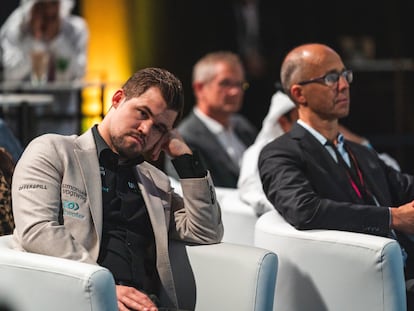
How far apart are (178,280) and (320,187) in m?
0.72

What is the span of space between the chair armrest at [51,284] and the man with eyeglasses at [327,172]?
3.29ft

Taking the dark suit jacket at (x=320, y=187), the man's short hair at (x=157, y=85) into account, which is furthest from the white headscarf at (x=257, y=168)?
the man's short hair at (x=157, y=85)

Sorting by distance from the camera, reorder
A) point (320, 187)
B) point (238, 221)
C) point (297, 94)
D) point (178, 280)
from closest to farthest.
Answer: point (178, 280), point (320, 187), point (297, 94), point (238, 221)

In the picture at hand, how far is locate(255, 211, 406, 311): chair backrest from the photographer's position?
3266 millimetres

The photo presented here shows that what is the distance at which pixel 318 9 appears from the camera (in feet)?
33.5

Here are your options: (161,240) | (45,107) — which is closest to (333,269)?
(161,240)

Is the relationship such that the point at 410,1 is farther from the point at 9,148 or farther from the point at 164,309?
the point at 164,309

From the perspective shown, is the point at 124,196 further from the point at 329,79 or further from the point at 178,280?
the point at 329,79

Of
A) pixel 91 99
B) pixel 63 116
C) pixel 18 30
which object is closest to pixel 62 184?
pixel 63 116

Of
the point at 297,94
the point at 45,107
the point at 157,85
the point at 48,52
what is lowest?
the point at 45,107

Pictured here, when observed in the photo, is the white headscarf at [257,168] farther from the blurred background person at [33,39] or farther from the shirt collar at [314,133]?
the blurred background person at [33,39]

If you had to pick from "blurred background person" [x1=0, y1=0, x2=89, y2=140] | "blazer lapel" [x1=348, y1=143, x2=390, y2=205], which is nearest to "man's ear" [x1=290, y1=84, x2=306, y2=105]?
"blazer lapel" [x1=348, y1=143, x2=390, y2=205]

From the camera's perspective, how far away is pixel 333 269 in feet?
Answer: 11.0

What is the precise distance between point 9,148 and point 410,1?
730 cm
